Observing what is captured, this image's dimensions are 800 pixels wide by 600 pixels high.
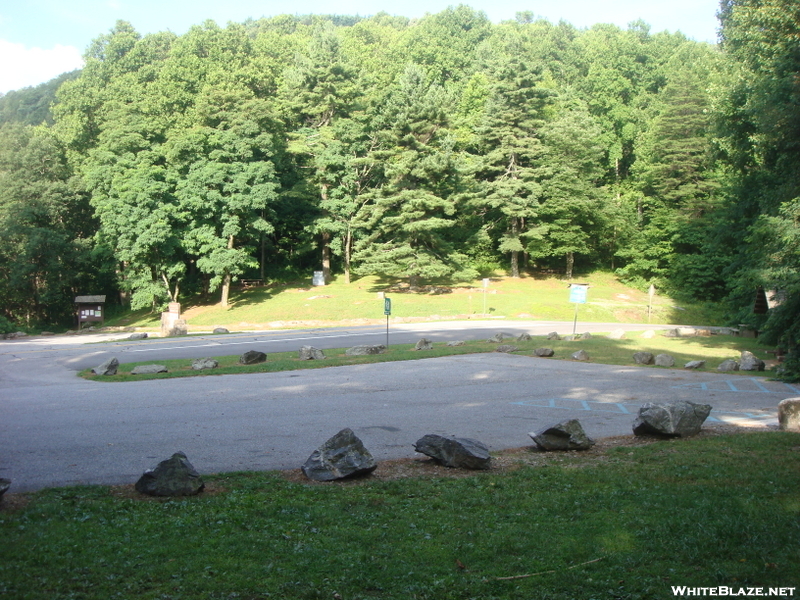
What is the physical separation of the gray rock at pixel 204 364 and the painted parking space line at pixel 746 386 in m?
→ 13.0

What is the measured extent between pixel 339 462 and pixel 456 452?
64.0 inches

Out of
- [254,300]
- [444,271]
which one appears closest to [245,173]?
[254,300]

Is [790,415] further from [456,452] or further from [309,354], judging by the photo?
[309,354]

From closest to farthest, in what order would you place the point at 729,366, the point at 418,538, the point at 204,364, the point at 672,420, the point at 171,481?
the point at 418,538, the point at 171,481, the point at 672,420, the point at 729,366, the point at 204,364

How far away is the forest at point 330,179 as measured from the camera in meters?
44.8

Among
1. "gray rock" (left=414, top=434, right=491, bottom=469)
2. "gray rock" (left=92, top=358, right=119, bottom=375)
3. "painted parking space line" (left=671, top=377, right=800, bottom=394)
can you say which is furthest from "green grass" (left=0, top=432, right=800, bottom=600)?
"gray rock" (left=92, top=358, right=119, bottom=375)

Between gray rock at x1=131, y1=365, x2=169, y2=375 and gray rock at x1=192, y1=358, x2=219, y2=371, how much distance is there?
0.87m

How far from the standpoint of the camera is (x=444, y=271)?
47.3 metres

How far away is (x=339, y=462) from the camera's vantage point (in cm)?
790

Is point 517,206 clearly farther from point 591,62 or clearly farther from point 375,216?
point 591,62

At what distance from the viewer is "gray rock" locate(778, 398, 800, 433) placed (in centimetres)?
1019

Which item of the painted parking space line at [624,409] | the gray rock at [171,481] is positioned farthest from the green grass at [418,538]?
the painted parking space line at [624,409]

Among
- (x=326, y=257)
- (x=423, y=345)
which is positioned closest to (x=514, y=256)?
(x=326, y=257)

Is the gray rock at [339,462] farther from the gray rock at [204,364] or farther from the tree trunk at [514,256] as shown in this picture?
the tree trunk at [514,256]
